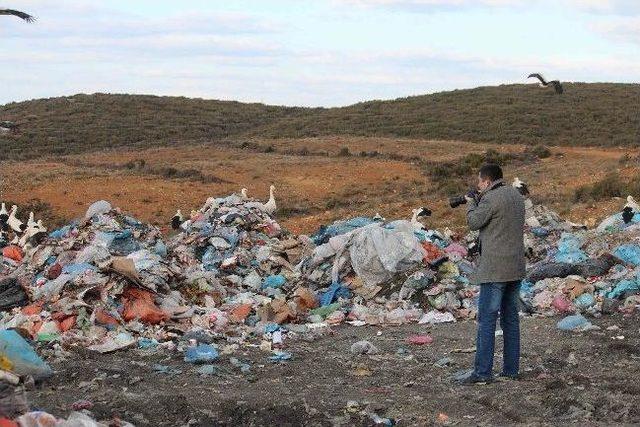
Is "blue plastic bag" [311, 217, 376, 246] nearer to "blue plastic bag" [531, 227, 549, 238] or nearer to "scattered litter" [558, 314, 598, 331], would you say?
"blue plastic bag" [531, 227, 549, 238]

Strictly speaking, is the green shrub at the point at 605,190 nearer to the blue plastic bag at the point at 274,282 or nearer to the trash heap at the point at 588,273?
the trash heap at the point at 588,273

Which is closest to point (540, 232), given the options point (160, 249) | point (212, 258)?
point (212, 258)

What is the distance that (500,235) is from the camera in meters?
6.55

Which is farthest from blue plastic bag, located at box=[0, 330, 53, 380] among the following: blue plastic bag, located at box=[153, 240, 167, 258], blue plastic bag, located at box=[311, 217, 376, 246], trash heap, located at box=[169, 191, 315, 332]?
blue plastic bag, located at box=[311, 217, 376, 246]

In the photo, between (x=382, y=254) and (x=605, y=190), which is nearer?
(x=382, y=254)

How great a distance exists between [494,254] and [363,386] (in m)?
1.37

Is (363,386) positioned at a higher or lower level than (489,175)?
lower

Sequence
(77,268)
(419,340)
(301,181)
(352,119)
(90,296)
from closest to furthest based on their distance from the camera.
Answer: (419,340)
(90,296)
(77,268)
(301,181)
(352,119)

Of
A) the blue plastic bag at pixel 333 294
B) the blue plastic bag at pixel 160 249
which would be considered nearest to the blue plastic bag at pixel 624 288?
the blue plastic bag at pixel 333 294

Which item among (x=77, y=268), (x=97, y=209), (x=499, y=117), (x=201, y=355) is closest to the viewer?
(x=201, y=355)

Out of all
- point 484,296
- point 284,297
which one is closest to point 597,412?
point 484,296

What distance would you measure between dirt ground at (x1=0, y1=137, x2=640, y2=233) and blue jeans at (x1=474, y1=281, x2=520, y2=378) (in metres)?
9.99

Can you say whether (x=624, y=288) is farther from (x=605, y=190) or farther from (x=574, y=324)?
(x=605, y=190)

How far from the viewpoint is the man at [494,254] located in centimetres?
654
